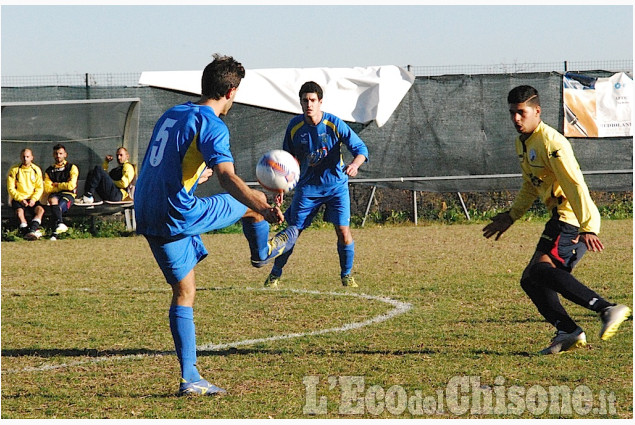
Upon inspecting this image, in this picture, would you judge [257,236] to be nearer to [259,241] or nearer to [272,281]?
[259,241]

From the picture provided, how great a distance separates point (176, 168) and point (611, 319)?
2.90 m

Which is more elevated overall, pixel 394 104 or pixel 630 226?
pixel 394 104

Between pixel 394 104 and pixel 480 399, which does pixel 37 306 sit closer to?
pixel 480 399

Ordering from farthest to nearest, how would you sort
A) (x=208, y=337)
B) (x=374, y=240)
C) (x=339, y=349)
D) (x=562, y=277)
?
1. (x=374, y=240)
2. (x=208, y=337)
3. (x=339, y=349)
4. (x=562, y=277)

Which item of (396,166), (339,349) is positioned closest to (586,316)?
(339,349)

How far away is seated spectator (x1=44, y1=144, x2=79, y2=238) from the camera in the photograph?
15.3 meters

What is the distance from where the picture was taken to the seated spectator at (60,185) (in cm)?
1531

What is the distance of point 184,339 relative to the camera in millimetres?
5297

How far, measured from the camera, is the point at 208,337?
6.92 metres

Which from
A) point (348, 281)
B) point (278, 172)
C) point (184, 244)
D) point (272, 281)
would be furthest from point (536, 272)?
point (272, 281)

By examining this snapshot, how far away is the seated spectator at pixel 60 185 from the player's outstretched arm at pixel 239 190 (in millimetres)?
10909

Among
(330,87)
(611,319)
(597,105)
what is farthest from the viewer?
(330,87)

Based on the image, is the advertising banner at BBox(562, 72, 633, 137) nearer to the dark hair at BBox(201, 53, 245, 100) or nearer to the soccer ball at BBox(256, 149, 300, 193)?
the soccer ball at BBox(256, 149, 300, 193)

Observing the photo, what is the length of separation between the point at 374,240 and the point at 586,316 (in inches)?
276
